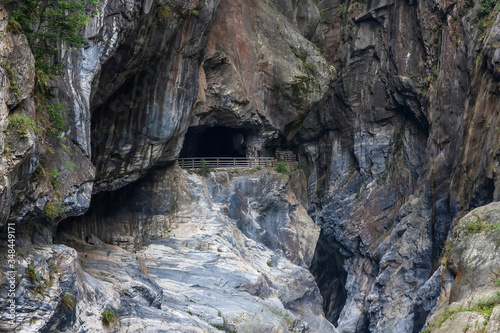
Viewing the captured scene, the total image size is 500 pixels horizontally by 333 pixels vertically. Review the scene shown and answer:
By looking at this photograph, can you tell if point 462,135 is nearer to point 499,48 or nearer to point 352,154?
point 499,48

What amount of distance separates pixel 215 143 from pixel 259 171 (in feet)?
24.1

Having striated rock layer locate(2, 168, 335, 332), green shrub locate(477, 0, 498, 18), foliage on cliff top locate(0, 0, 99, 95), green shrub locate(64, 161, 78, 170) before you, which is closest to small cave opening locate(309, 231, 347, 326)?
striated rock layer locate(2, 168, 335, 332)

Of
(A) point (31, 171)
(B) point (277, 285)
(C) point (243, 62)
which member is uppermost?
(C) point (243, 62)

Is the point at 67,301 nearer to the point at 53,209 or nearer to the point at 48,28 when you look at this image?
the point at 53,209

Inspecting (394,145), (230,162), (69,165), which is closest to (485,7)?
(394,145)

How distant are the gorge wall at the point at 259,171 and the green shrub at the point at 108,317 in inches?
7.1

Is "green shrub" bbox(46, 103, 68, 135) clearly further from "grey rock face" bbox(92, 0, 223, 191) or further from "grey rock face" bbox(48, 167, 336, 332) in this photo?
"grey rock face" bbox(48, 167, 336, 332)

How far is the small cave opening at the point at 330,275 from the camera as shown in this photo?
147ft

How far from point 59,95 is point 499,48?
22.0 meters

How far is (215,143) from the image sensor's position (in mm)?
41594

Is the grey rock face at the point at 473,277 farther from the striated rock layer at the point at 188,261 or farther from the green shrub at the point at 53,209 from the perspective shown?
the green shrub at the point at 53,209

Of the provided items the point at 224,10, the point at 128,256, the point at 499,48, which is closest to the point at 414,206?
the point at 499,48

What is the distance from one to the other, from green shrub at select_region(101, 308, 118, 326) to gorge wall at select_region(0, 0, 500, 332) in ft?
0.59

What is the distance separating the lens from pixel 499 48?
3092 centimetres
